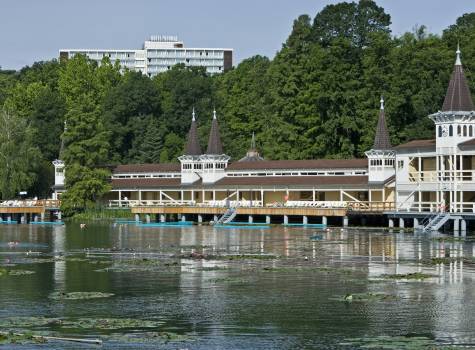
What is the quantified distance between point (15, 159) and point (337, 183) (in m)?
33.8

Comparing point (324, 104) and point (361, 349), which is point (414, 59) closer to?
point (324, 104)

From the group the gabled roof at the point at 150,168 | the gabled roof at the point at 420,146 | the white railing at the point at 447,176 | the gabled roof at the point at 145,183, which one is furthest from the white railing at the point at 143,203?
the white railing at the point at 447,176

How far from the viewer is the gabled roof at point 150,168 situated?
107581mm

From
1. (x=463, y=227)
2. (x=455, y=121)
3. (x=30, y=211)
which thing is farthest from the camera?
(x=30, y=211)

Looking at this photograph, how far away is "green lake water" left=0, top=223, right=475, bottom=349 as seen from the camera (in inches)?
1315

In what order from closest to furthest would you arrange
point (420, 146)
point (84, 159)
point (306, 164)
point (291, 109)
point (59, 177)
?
point (420, 146)
point (306, 164)
point (84, 159)
point (291, 109)
point (59, 177)

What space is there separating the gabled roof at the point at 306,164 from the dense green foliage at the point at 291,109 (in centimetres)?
708

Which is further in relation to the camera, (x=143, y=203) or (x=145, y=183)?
(x=145, y=183)

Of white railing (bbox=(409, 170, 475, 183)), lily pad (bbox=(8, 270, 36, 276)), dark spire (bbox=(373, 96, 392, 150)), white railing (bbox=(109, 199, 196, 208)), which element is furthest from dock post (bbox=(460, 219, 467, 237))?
lily pad (bbox=(8, 270, 36, 276))

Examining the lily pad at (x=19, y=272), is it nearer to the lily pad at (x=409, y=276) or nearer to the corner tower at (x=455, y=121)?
the lily pad at (x=409, y=276)

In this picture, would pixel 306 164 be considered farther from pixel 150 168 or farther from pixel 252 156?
pixel 150 168

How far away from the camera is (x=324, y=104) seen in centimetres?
10712

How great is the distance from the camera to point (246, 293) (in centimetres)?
4222

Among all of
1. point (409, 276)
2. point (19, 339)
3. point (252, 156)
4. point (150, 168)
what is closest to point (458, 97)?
point (252, 156)
